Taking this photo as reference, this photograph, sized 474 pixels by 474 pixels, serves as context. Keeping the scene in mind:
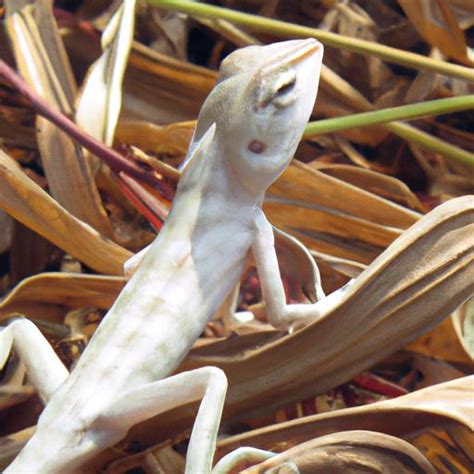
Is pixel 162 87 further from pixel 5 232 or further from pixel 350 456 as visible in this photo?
pixel 350 456

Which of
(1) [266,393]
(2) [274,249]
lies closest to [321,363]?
(1) [266,393]

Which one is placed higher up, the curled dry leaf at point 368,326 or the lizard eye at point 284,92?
the lizard eye at point 284,92

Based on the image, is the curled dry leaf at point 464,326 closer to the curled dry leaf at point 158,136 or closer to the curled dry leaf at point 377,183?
the curled dry leaf at point 377,183

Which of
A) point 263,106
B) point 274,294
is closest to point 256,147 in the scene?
point 263,106

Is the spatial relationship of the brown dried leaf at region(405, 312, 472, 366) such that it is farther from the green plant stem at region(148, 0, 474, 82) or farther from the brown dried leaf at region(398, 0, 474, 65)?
the brown dried leaf at region(398, 0, 474, 65)

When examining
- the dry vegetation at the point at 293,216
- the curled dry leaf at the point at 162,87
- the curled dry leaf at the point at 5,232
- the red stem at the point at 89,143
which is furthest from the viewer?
the curled dry leaf at the point at 162,87

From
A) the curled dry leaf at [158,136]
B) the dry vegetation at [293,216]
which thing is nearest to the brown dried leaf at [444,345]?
the dry vegetation at [293,216]

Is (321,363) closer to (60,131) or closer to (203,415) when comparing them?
(203,415)
